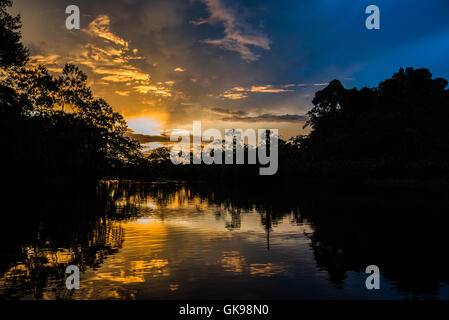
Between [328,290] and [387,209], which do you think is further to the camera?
[387,209]

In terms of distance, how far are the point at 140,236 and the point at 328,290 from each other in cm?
1147

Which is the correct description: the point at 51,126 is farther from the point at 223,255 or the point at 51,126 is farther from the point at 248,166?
the point at 248,166

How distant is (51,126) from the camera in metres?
46.9

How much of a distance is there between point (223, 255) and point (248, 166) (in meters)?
84.5

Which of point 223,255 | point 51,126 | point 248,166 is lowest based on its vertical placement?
point 223,255

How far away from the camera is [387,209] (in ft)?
101

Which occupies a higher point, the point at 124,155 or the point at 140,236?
the point at 124,155

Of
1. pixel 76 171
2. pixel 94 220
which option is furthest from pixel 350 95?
pixel 94 220

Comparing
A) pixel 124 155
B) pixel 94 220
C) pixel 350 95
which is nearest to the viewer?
pixel 94 220

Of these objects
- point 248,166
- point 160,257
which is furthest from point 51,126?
point 248,166

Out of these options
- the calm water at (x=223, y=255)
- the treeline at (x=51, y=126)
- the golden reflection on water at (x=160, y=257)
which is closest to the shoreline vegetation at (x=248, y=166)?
the treeline at (x=51, y=126)

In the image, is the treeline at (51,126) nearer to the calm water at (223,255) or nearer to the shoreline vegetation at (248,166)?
the shoreline vegetation at (248,166)
